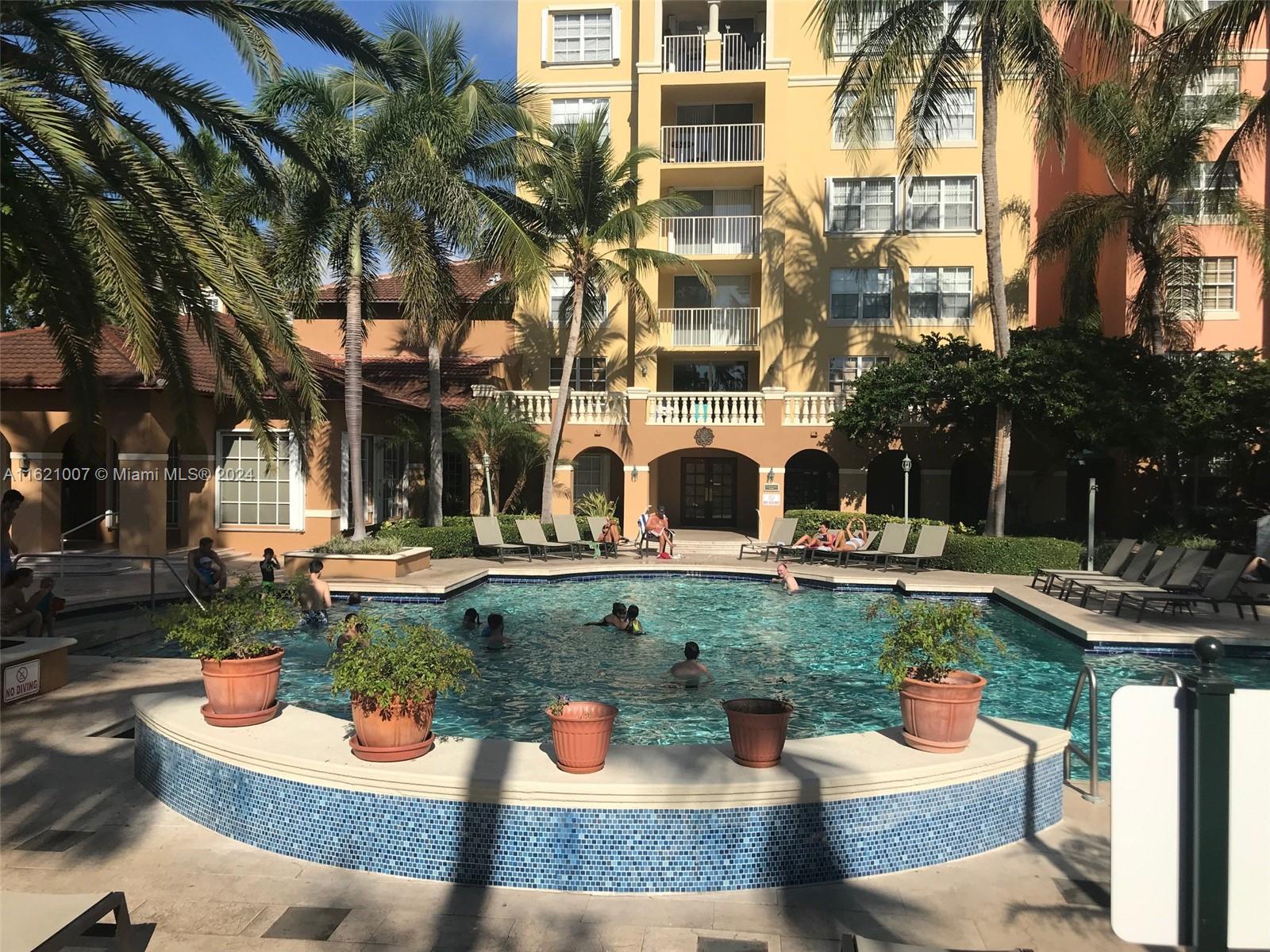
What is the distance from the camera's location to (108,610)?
13.8m

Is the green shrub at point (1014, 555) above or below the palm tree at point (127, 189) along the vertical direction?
below

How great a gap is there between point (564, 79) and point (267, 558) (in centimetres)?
2099

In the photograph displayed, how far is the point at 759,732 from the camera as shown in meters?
5.41

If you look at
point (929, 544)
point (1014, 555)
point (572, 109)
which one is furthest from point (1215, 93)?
point (572, 109)

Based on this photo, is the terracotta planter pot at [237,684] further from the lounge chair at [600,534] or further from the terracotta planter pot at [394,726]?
the lounge chair at [600,534]

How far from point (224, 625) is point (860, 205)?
2555 cm

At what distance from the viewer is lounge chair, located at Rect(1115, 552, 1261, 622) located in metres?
13.0

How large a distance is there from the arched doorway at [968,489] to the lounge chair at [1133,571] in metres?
10.8

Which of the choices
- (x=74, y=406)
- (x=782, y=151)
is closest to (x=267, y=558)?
(x=74, y=406)

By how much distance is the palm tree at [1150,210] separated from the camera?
65.7ft

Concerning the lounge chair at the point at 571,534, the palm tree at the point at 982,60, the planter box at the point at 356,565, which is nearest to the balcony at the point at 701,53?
the palm tree at the point at 982,60

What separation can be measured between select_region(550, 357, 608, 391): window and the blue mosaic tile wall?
77.1 feet

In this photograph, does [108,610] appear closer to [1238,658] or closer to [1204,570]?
[1238,658]

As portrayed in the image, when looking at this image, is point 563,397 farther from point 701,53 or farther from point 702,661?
point 701,53
